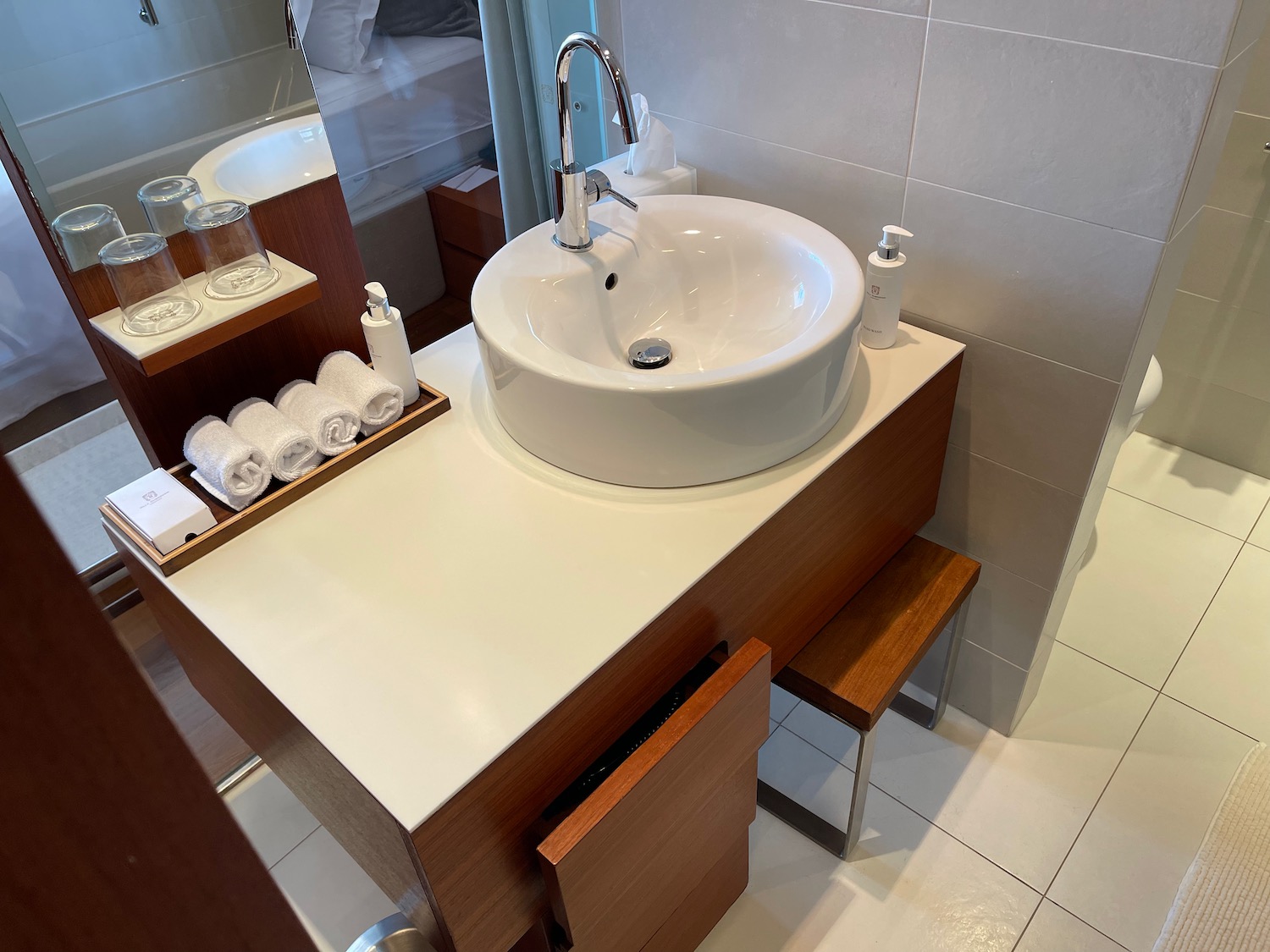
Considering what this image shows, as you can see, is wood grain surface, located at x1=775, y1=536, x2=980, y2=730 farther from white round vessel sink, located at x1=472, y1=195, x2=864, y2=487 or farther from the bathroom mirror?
the bathroom mirror

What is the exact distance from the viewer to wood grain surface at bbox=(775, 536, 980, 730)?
1407mm

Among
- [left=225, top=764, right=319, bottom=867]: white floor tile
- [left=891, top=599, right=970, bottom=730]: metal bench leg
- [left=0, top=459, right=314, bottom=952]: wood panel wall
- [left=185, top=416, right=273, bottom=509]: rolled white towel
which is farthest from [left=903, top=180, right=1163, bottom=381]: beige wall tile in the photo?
[left=225, top=764, right=319, bottom=867]: white floor tile

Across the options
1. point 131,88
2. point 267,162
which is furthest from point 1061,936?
point 131,88

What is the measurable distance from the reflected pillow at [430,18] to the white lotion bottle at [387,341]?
2.54ft

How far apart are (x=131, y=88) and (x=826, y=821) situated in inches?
57.8

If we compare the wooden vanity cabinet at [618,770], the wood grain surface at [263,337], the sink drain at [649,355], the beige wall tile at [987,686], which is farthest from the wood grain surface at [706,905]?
the wood grain surface at [263,337]

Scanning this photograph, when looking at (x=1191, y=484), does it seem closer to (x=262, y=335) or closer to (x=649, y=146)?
(x=649, y=146)

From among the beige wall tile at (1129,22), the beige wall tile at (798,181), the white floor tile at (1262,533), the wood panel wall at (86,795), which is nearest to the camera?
the wood panel wall at (86,795)

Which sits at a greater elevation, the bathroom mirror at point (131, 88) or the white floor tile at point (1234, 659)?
the bathroom mirror at point (131, 88)

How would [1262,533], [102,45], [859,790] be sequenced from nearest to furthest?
[102,45]
[859,790]
[1262,533]

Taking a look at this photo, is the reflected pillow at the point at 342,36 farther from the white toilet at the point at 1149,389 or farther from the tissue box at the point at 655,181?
the white toilet at the point at 1149,389

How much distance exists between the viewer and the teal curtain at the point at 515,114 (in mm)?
1604

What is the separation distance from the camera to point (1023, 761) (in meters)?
1.74

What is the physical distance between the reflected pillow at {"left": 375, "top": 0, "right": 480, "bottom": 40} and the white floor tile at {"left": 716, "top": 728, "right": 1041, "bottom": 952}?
1511mm
